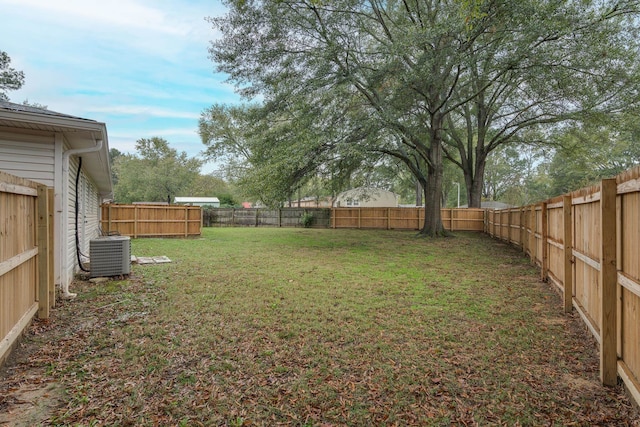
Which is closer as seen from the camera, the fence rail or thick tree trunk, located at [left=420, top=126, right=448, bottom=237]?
thick tree trunk, located at [left=420, top=126, right=448, bottom=237]

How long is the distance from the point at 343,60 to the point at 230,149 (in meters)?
19.0

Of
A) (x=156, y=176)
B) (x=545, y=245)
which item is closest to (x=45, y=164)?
(x=545, y=245)

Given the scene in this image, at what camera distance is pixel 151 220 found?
14141 millimetres

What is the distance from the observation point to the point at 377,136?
1118 centimetres

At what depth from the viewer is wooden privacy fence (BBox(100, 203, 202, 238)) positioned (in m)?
13.4

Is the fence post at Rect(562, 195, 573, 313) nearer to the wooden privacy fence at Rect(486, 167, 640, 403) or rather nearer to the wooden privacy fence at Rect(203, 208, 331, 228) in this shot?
the wooden privacy fence at Rect(486, 167, 640, 403)

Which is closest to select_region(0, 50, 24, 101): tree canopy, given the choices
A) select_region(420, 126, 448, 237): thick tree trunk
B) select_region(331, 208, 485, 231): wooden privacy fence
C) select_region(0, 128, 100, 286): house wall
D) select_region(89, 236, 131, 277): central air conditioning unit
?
select_region(89, 236, 131, 277): central air conditioning unit

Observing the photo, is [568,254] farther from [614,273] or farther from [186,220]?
[186,220]

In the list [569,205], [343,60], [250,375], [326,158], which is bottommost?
[250,375]

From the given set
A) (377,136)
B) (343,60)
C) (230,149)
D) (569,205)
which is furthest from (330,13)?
(230,149)

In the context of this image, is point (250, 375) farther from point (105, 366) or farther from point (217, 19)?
point (217, 19)

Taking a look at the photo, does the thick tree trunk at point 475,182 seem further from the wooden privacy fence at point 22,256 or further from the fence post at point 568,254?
the wooden privacy fence at point 22,256

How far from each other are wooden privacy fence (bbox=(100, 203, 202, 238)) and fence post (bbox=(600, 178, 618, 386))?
47.6 feet

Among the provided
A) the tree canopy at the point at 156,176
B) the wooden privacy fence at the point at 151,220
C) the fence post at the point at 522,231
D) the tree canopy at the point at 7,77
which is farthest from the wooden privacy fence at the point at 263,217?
the fence post at the point at 522,231
